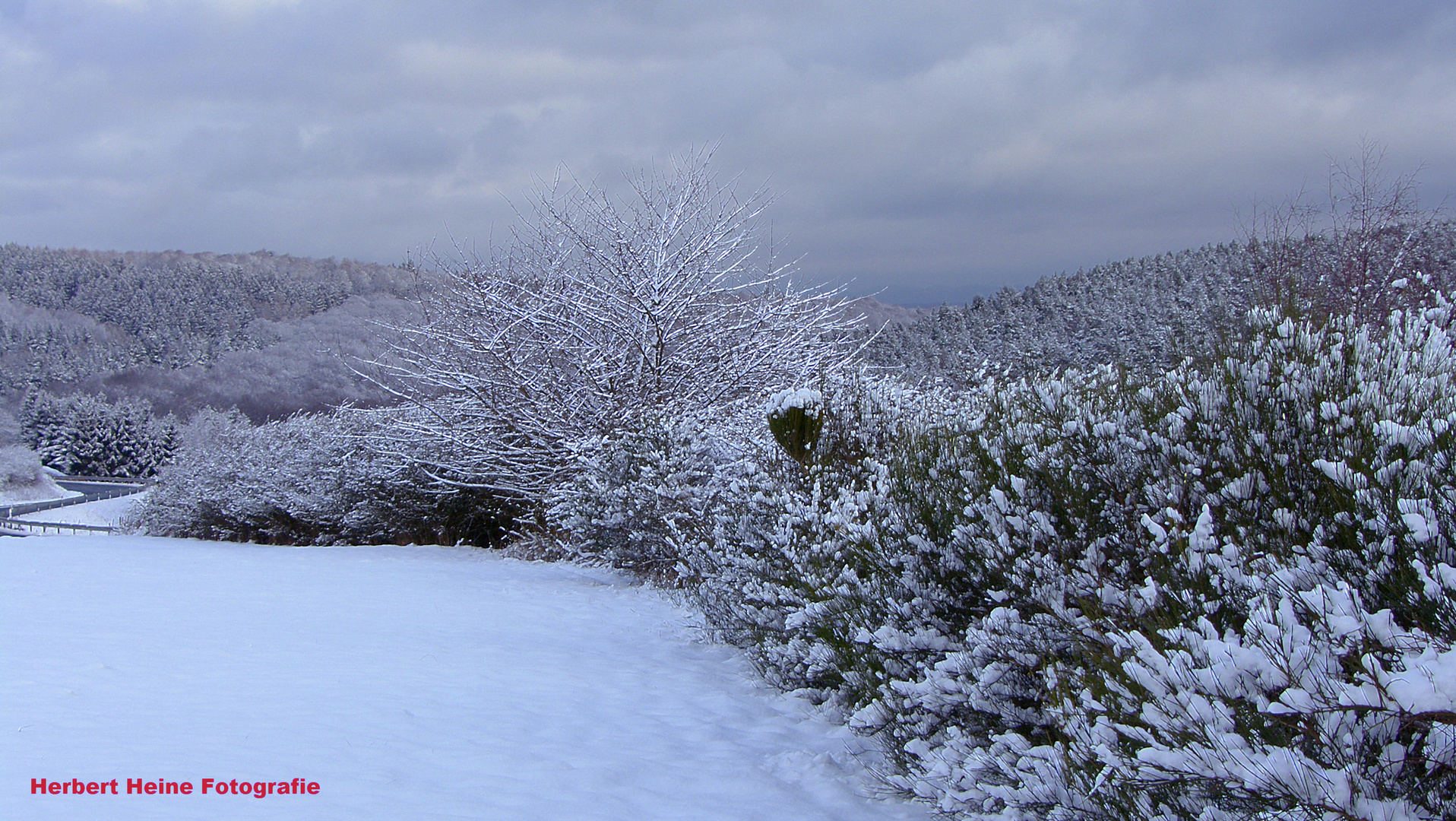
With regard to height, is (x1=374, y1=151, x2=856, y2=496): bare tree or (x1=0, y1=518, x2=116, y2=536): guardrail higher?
(x1=374, y1=151, x2=856, y2=496): bare tree

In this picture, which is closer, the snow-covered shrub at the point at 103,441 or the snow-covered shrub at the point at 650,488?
the snow-covered shrub at the point at 650,488

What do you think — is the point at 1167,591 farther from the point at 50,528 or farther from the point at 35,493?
the point at 35,493

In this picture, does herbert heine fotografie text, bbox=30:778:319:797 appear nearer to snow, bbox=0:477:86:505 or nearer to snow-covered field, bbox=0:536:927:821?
snow-covered field, bbox=0:536:927:821

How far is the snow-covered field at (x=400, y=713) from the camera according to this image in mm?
3303

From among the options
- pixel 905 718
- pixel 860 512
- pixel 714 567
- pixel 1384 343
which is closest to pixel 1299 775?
pixel 905 718

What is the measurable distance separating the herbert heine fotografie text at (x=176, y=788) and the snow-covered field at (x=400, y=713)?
28mm

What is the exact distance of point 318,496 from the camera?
15695mm

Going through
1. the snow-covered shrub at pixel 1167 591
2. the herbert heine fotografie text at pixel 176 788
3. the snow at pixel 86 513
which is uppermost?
the snow-covered shrub at pixel 1167 591

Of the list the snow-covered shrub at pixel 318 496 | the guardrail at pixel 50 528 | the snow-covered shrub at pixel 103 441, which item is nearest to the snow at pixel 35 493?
the snow-covered shrub at pixel 103 441

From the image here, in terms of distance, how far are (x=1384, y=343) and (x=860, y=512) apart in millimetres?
2387

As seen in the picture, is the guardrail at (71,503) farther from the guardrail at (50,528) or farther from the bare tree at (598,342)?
the bare tree at (598,342)

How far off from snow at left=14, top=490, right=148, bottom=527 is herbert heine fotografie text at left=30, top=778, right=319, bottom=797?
118 ft

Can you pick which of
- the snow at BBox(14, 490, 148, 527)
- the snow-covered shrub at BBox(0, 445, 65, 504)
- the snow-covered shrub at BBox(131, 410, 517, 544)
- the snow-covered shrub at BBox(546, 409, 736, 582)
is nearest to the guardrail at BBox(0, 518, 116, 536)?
the snow at BBox(14, 490, 148, 527)

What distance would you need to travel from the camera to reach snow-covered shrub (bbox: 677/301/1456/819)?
1.78 m
